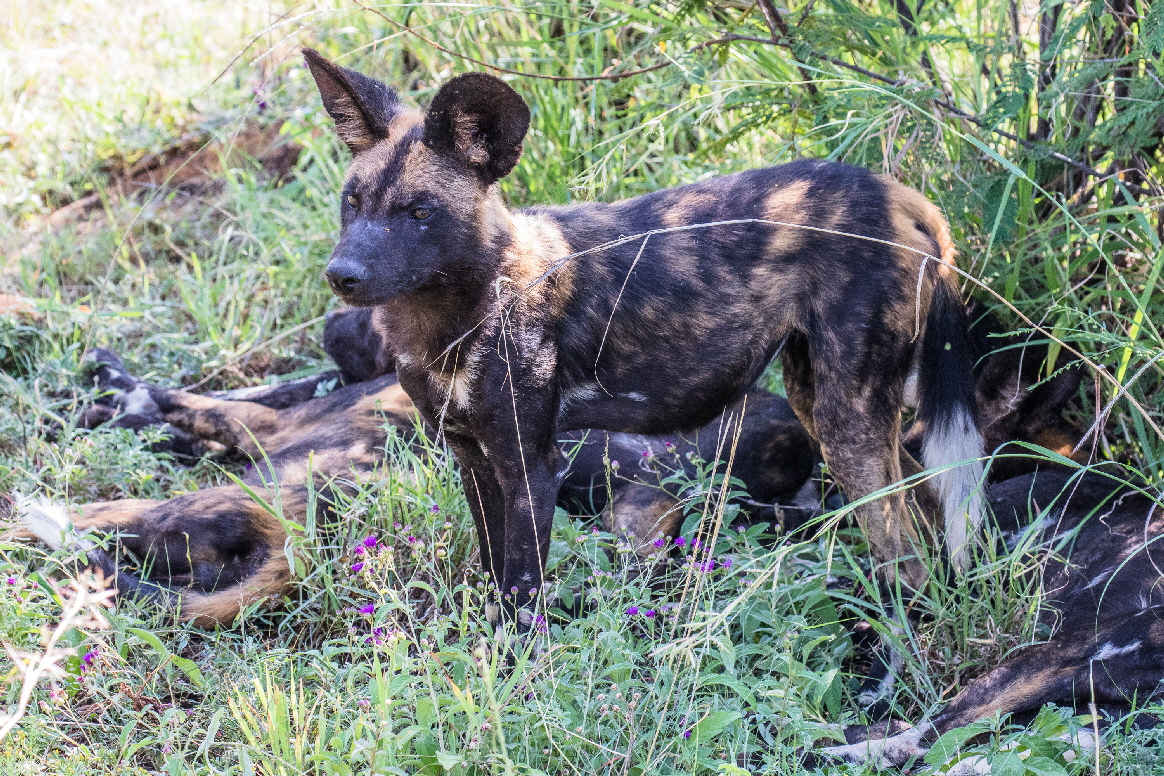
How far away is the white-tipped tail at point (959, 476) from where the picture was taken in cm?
306

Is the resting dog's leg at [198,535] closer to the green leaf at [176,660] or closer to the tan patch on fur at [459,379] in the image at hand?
the green leaf at [176,660]

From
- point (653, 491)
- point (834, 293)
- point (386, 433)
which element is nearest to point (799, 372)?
point (834, 293)

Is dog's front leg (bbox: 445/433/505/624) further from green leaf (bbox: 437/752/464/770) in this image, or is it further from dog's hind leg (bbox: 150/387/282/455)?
dog's hind leg (bbox: 150/387/282/455)

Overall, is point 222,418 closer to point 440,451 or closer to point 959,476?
point 440,451

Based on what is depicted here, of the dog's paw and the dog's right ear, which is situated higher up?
the dog's right ear

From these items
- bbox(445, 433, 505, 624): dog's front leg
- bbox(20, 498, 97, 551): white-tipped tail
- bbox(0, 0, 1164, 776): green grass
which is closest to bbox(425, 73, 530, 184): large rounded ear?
bbox(0, 0, 1164, 776): green grass

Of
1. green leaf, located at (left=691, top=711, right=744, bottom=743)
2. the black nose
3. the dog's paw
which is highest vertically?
the black nose

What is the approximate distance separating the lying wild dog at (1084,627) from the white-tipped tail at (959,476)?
179 mm

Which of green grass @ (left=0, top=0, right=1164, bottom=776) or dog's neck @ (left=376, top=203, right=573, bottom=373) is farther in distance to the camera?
dog's neck @ (left=376, top=203, right=573, bottom=373)

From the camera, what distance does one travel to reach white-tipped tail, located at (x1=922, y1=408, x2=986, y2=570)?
3059 millimetres

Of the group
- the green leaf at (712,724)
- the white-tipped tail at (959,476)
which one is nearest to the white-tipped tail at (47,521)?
the green leaf at (712,724)

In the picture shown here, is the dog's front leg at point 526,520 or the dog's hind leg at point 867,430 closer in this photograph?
the dog's front leg at point 526,520

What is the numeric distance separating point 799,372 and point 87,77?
18.1 feet

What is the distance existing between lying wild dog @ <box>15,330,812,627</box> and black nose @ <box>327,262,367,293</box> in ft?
2.91
